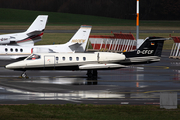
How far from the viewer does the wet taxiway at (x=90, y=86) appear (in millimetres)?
18828

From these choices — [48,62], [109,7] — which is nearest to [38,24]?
[48,62]

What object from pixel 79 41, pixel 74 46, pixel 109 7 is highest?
pixel 109 7

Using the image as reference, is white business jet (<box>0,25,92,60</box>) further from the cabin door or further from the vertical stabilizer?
the vertical stabilizer

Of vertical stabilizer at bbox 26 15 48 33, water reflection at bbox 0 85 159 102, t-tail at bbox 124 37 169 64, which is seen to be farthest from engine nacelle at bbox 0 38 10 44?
water reflection at bbox 0 85 159 102

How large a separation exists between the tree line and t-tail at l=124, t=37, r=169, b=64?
11246cm

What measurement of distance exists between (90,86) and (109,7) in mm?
132309

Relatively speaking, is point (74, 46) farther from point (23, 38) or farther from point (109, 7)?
point (109, 7)

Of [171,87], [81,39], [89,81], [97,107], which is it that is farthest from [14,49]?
[97,107]

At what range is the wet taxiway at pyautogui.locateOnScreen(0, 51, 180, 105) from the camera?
1883 cm

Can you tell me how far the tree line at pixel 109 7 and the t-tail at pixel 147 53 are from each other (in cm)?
11246

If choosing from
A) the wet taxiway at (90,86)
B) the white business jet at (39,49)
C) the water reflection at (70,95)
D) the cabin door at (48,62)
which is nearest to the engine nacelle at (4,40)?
the white business jet at (39,49)

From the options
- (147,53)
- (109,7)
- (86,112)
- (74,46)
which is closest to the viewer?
(86,112)

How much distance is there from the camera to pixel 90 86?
2325 cm

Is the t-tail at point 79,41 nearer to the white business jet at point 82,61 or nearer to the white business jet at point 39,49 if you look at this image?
the white business jet at point 39,49
